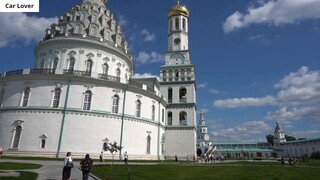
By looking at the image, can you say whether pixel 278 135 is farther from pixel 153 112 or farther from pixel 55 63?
pixel 55 63

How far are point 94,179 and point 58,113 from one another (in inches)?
724

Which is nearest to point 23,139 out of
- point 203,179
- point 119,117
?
point 119,117

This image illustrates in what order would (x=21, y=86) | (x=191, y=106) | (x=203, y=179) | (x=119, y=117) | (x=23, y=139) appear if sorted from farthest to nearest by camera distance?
(x=191, y=106)
(x=119, y=117)
(x=21, y=86)
(x=23, y=139)
(x=203, y=179)

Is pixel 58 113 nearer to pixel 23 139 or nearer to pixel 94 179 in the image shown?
pixel 23 139

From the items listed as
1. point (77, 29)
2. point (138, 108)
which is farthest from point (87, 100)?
point (77, 29)

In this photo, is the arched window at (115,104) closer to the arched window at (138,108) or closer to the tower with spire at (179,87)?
the arched window at (138,108)

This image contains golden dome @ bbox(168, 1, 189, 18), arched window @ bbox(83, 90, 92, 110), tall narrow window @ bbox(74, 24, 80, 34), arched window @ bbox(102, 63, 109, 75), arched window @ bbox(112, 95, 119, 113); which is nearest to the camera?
arched window @ bbox(83, 90, 92, 110)

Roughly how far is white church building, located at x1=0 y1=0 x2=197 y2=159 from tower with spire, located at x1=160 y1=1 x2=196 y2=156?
0.64 feet

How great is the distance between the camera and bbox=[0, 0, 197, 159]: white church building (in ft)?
93.2

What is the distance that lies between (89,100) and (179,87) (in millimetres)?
A: 21700

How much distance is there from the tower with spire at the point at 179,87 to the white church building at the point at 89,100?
20 centimetres

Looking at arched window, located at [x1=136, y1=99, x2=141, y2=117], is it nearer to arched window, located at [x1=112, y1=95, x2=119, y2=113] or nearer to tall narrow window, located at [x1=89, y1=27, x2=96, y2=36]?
arched window, located at [x1=112, y1=95, x2=119, y2=113]

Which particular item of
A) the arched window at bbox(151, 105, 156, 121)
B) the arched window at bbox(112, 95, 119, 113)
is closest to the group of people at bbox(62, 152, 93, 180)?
the arched window at bbox(112, 95, 119, 113)

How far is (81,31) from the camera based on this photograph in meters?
37.1
